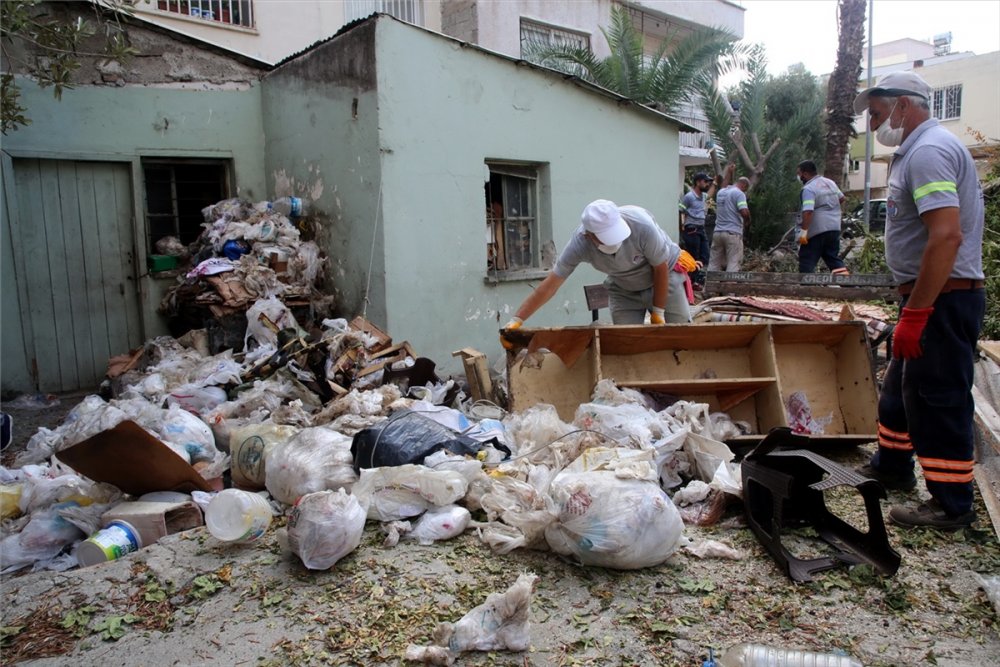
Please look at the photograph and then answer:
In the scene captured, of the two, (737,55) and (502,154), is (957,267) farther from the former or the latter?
(737,55)

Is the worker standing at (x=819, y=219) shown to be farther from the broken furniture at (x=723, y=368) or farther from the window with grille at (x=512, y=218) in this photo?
the broken furniture at (x=723, y=368)

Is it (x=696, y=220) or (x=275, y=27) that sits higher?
(x=275, y=27)

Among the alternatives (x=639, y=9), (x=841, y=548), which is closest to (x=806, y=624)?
(x=841, y=548)

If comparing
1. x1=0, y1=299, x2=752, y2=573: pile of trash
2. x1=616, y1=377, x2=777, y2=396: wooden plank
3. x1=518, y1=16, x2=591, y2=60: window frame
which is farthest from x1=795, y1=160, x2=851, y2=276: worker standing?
x1=518, y1=16, x2=591, y2=60: window frame

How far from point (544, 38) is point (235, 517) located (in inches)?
585

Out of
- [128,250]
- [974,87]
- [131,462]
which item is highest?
[974,87]

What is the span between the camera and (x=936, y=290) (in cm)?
300

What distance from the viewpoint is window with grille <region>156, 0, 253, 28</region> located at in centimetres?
1071

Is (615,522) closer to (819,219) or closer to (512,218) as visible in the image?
(512,218)

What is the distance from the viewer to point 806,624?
8.37 feet

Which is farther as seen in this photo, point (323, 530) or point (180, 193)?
point (180, 193)

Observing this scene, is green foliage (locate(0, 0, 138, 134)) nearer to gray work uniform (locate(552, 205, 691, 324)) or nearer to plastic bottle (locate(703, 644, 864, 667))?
gray work uniform (locate(552, 205, 691, 324))

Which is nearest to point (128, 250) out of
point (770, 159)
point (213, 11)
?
point (213, 11)

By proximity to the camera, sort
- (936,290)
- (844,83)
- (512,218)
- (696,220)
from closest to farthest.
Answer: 1. (936,290)
2. (512,218)
3. (696,220)
4. (844,83)
